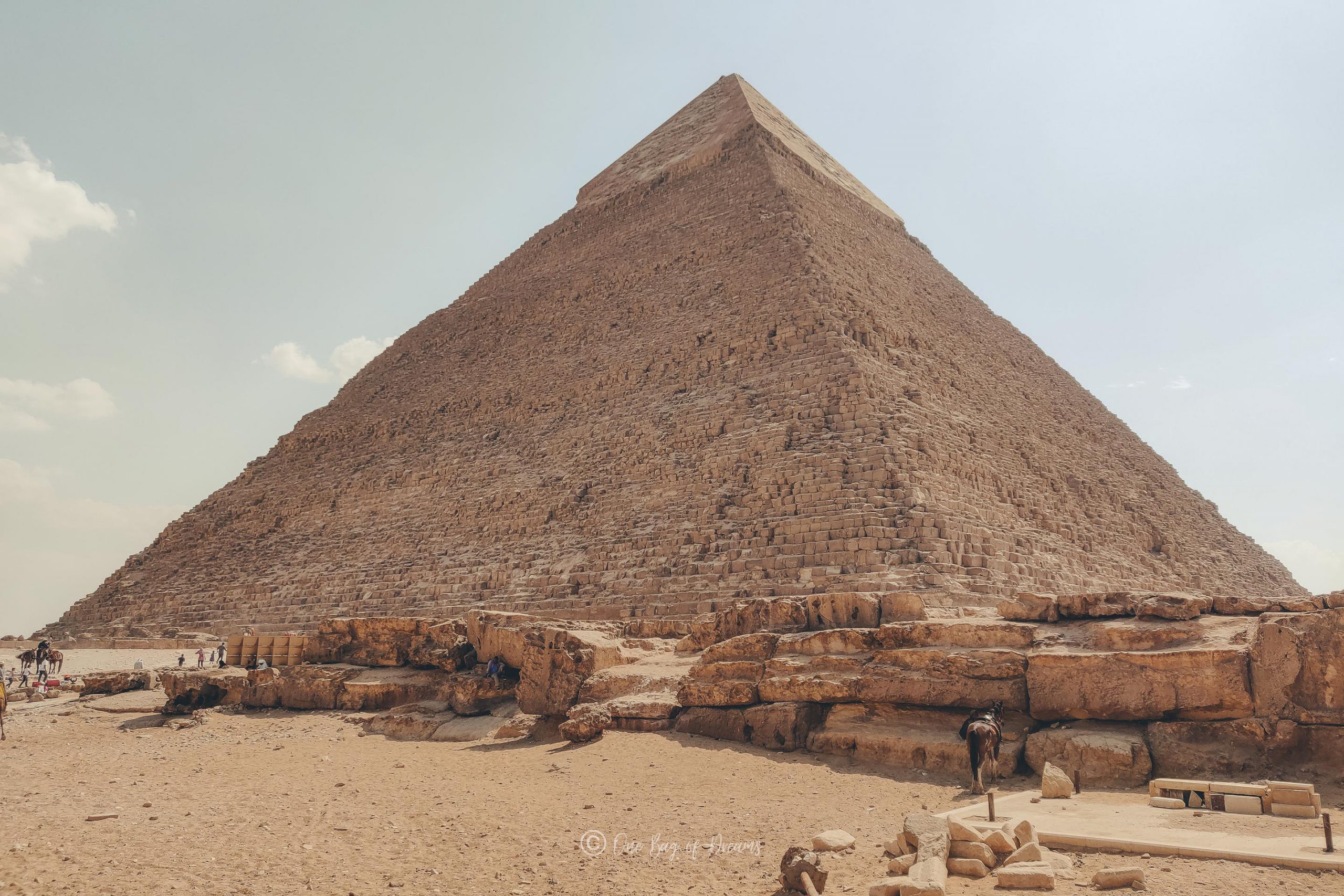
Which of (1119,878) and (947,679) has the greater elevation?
(947,679)

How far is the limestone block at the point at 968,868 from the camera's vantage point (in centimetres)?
352

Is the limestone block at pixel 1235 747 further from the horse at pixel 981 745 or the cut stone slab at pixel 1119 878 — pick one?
the cut stone slab at pixel 1119 878

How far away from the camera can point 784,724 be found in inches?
256

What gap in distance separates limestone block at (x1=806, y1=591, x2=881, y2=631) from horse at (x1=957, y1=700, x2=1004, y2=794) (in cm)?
196

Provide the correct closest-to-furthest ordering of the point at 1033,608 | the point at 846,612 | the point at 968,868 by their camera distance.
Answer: the point at 968,868 → the point at 1033,608 → the point at 846,612

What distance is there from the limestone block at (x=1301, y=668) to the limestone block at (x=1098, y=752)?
29.0 inches

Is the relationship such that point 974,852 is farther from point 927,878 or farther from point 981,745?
point 981,745

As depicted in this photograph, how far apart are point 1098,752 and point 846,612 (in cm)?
243

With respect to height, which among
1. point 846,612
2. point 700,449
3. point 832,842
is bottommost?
point 832,842

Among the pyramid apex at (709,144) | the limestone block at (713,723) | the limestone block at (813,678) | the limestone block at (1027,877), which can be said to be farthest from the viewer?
the pyramid apex at (709,144)

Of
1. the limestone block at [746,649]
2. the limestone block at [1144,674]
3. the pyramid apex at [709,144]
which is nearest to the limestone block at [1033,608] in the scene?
the limestone block at [1144,674]

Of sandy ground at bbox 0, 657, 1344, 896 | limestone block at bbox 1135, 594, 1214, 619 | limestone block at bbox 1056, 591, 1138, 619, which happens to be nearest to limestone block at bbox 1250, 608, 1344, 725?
limestone block at bbox 1135, 594, 1214, 619

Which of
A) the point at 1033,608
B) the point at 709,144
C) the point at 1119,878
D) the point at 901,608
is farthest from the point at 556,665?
the point at 709,144

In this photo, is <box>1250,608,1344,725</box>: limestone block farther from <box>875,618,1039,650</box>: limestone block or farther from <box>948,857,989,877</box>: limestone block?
<box>948,857,989,877</box>: limestone block
